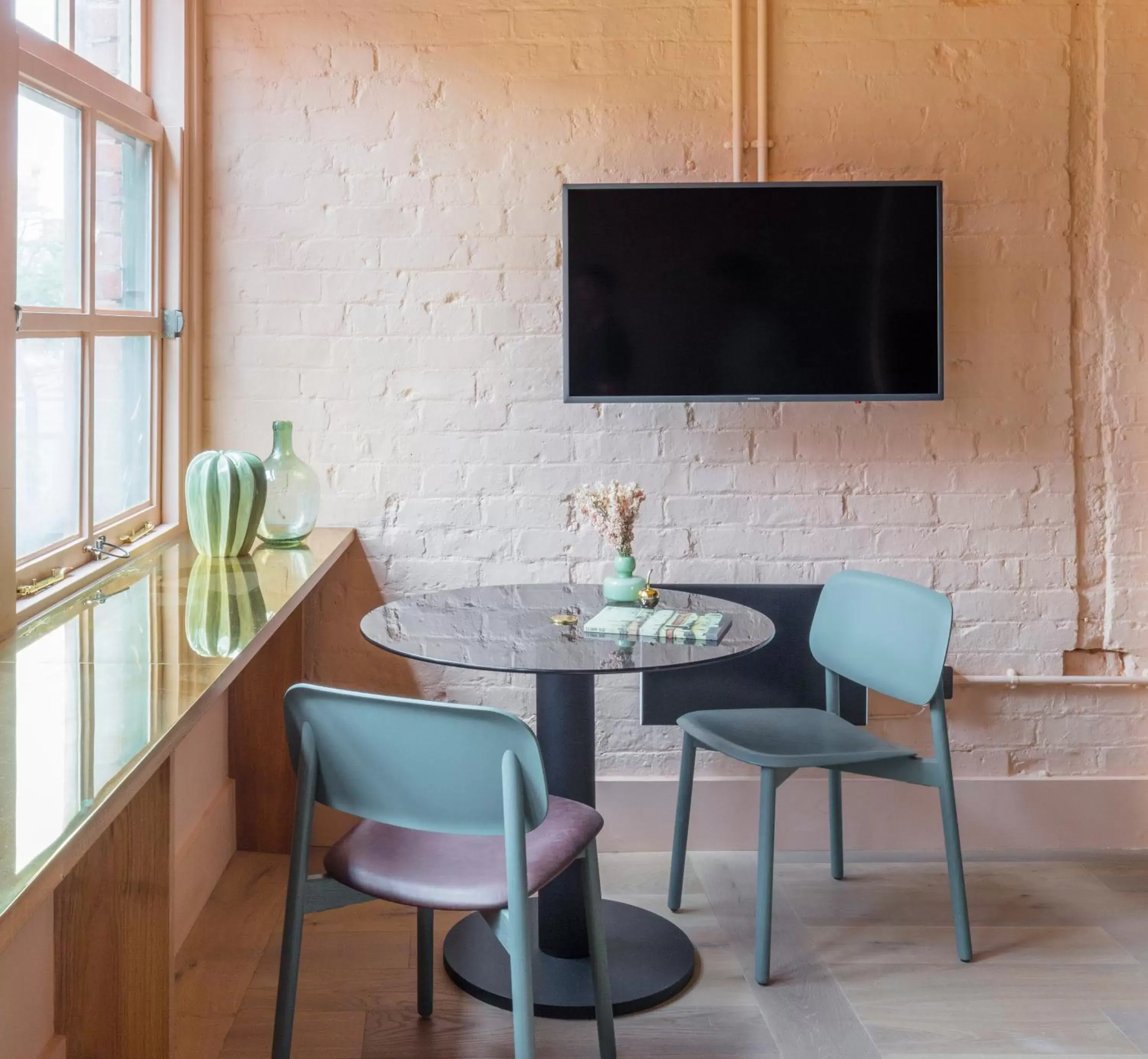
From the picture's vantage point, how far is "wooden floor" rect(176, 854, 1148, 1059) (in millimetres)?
2293

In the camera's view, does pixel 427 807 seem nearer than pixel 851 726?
Yes

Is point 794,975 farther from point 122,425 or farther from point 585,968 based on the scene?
point 122,425

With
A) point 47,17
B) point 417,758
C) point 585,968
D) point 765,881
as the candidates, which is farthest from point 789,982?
point 47,17

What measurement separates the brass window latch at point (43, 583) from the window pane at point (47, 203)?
50cm

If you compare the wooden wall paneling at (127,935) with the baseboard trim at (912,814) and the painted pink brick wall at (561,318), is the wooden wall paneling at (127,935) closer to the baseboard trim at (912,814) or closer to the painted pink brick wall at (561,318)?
the painted pink brick wall at (561,318)

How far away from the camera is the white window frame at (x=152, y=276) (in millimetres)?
2035

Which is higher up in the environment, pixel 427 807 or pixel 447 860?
pixel 427 807

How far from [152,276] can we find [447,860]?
67.7 inches

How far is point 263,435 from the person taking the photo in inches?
125

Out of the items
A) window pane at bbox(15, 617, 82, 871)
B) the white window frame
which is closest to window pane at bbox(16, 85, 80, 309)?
the white window frame

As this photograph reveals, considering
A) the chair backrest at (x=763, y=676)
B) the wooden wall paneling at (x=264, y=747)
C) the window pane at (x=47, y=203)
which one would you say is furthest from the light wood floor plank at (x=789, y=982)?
the window pane at (x=47, y=203)

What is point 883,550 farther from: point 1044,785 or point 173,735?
point 173,735

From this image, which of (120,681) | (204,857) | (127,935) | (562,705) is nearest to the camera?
(127,935)

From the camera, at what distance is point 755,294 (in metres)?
3.07
